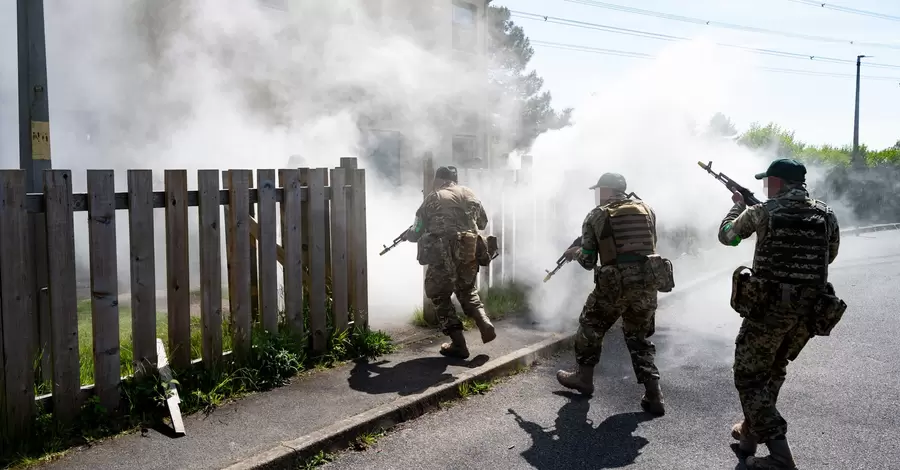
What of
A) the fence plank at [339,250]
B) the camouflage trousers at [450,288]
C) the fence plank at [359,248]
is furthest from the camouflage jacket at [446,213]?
the fence plank at [339,250]

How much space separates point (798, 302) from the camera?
11.7ft

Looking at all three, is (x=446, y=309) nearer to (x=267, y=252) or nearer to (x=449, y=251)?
(x=449, y=251)

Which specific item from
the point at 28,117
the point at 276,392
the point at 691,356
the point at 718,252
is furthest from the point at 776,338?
the point at 718,252

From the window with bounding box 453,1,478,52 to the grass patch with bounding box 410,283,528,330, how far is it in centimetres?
856

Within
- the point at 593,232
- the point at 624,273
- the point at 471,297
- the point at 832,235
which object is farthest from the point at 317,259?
the point at 832,235

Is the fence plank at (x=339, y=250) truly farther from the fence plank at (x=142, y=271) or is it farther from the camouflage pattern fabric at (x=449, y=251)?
the fence plank at (x=142, y=271)

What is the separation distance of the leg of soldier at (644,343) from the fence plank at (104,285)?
314cm

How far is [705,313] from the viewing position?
775cm

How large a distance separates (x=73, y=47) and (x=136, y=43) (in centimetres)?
82

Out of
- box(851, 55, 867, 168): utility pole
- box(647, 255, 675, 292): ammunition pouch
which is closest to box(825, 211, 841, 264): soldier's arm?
box(647, 255, 675, 292): ammunition pouch

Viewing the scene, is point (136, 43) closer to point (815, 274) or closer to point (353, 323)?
point (353, 323)

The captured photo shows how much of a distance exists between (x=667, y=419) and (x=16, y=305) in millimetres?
3763

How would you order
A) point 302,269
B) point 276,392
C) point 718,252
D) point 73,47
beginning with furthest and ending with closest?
1. point 718,252
2. point 73,47
3. point 302,269
4. point 276,392

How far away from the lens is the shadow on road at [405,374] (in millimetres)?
4656
